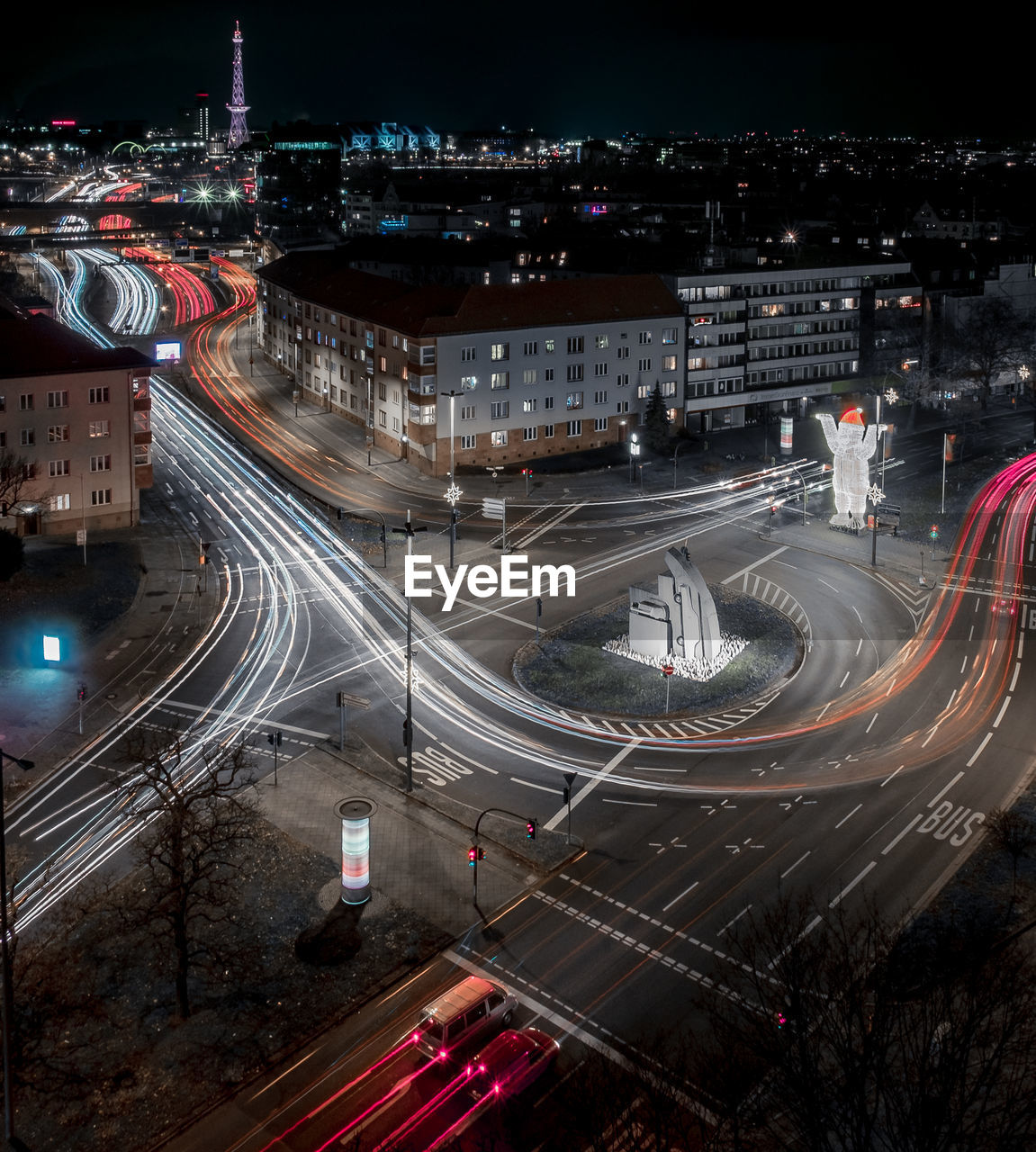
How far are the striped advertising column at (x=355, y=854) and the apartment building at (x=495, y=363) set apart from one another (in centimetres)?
4387

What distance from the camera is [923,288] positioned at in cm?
10300

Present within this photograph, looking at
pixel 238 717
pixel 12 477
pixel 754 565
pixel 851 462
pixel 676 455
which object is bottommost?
pixel 238 717

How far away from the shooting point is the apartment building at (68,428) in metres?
60.2

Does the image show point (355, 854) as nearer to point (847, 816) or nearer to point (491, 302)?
point (847, 816)

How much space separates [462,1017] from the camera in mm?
26078

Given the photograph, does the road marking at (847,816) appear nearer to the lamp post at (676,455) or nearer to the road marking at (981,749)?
the road marking at (981,749)

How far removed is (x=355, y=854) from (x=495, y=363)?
5121 centimetres

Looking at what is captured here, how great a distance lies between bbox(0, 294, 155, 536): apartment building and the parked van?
4112cm

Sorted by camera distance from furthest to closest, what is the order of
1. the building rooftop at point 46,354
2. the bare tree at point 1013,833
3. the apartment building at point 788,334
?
the apartment building at point 788,334
the building rooftop at point 46,354
the bare tree at point 1013,833

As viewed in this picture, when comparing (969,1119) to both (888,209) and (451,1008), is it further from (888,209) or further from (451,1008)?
(888,209)

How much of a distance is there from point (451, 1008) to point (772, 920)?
8.76 metres

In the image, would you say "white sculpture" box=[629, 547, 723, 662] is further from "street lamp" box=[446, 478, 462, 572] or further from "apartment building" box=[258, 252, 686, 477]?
"apartment building" box=[258, 252, 686, 477]

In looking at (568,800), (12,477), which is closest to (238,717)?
(568,800)

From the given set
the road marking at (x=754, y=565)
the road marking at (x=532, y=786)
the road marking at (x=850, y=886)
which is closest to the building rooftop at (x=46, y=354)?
the road marking at (x=754, y=565)
